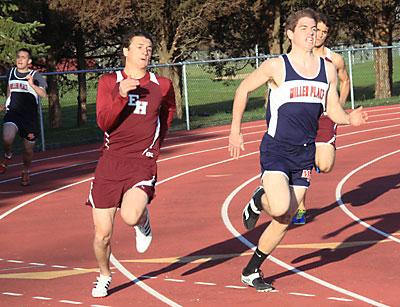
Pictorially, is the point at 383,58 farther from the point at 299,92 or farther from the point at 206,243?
the point at 299,92

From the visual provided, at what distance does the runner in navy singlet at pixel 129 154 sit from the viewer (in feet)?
27.8

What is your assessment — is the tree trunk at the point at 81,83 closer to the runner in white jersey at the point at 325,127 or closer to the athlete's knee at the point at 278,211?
the runner in white jersey at the point at 325,127

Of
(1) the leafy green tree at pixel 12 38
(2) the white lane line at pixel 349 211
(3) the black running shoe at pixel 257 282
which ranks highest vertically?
(1) the leafy green tree at pixel 12 38

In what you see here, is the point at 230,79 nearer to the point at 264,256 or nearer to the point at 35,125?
the point at 35,125

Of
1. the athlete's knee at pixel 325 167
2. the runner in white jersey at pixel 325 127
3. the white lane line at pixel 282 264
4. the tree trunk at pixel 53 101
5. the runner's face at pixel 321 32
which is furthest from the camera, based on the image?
the tree trunk at pixel 53 101

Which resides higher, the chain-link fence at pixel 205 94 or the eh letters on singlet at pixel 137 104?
the eh letters on singlet at pixel 137 104

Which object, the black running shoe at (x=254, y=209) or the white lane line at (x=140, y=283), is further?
the black running shoe at (x=254, y=209)

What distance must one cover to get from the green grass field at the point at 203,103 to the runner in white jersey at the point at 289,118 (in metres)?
16.1

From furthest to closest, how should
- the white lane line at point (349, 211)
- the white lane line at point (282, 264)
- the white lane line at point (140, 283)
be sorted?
the white lane line at point (349, 211)
the white lane line at point (140, 283)
the white lane line at point (282, 264)

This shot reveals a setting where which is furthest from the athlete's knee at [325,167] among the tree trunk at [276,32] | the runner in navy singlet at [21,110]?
the tree trunk at [276,32]

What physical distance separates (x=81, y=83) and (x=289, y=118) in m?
27.7

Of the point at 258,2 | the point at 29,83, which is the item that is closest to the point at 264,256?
the point at 29,83

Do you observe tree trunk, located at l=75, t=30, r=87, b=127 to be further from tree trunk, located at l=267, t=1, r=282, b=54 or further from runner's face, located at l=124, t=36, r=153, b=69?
runner's face, located at l=124, t=36, r=153, b=69

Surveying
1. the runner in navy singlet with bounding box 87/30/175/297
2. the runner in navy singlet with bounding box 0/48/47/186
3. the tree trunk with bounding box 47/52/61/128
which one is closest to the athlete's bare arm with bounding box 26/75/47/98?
the runner in navy singlet with bounding box 0/48/47/186
